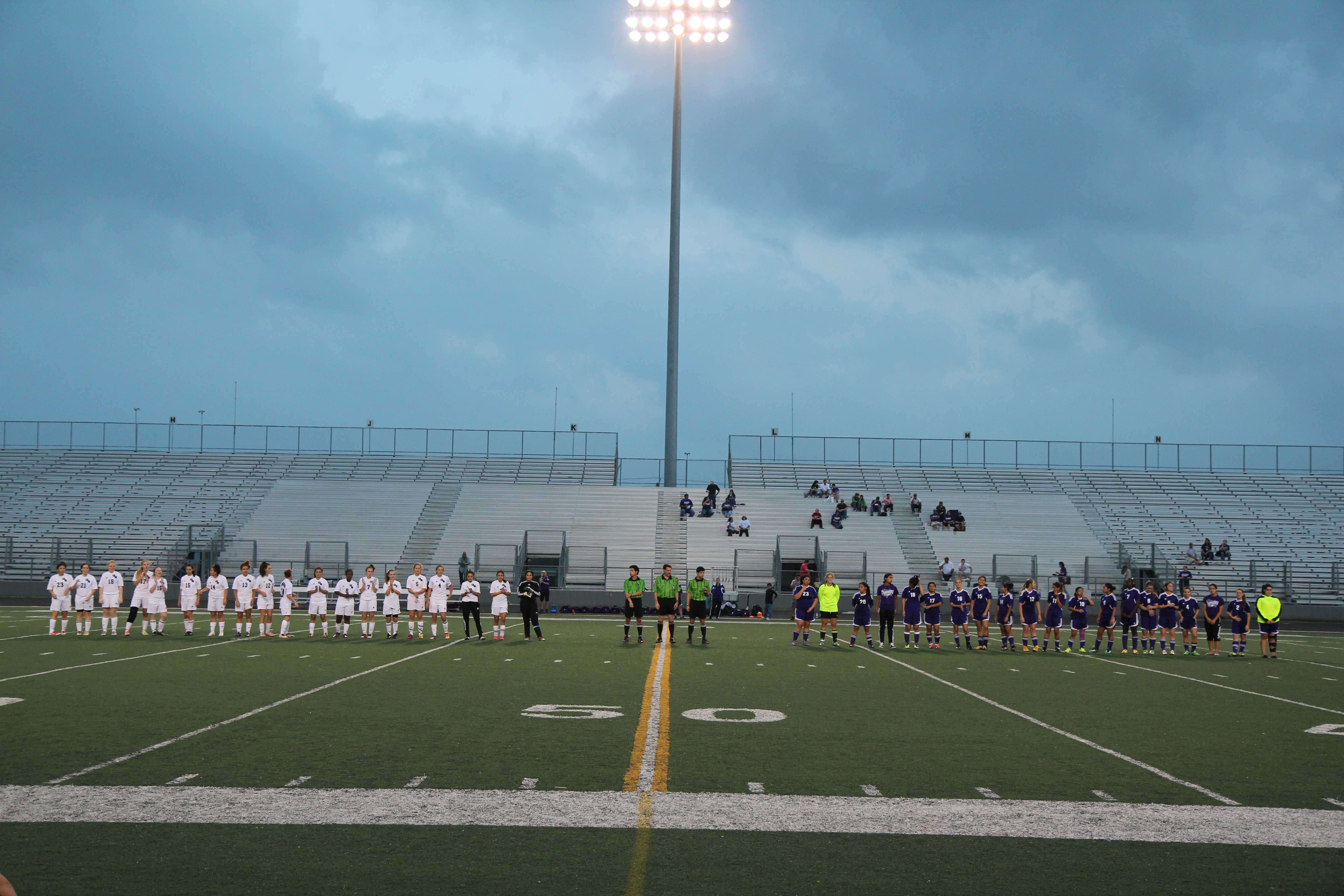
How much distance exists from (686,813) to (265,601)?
17782 millimetres

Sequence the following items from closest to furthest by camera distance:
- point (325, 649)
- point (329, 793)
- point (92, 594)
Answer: point (329, 793) < point (325, 649) < point (92, 594)

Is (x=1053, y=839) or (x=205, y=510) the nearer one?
(x=1053, y=839)

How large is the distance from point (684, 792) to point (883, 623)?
15.9 m

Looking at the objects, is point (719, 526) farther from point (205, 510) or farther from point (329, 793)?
point (329, 793)

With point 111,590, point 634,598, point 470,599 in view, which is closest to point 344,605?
point 470,599

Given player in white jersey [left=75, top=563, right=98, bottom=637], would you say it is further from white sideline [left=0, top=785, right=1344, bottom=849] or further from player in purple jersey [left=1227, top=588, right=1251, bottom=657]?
player in purple jersey [left=1227, top=588, right=1251, bottom=657]

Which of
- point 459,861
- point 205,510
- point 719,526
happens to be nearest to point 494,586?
point 459,861

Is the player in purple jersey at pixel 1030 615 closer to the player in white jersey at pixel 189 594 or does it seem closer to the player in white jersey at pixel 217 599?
the player in white jersey at pixel 217 599

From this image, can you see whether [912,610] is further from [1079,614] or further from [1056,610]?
[1079,614]

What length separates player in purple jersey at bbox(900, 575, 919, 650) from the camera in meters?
22.3

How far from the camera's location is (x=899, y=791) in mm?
7770

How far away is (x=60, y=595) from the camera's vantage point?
2208 cm

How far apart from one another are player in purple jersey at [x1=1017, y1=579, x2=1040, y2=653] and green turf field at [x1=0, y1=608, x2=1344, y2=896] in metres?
6.98

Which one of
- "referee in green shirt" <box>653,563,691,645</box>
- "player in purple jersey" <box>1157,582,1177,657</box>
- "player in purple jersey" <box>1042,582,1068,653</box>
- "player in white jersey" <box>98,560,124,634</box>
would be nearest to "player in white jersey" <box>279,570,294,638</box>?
"player in white jersey" <box>98,560,124,634</box>
